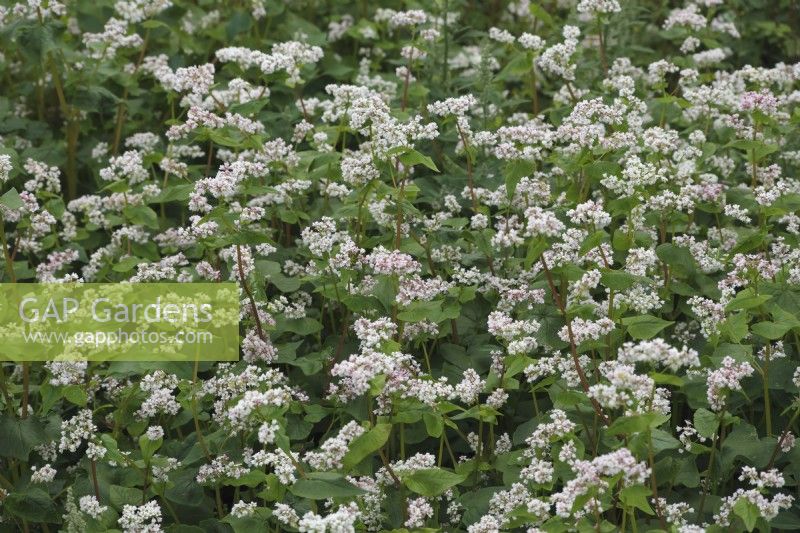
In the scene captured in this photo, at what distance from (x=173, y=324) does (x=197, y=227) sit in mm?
467

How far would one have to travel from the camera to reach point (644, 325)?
4.20m

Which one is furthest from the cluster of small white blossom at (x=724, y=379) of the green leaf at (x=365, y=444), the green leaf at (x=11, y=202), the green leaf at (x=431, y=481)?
the green leaf at (x=11, y=202)

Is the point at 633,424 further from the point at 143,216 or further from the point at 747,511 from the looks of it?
the point at 143,216

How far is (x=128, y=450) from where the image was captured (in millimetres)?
4547

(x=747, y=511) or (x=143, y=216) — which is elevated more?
(x=143, y=216)

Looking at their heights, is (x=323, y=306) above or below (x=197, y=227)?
below

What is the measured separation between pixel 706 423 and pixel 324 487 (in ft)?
4.67

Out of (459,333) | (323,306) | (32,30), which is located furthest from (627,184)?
(32,30)

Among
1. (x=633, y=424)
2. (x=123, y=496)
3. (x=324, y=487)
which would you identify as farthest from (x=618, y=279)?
(x=123, y=496)

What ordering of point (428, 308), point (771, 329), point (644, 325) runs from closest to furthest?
point (771, 329) → point (644, 325) → point (428, 308)

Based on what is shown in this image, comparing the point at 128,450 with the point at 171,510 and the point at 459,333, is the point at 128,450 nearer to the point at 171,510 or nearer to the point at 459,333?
the point at 171,510

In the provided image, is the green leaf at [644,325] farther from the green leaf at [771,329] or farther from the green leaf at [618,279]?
the green leaf at [771,329]

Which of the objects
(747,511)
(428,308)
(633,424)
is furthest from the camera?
(428,308)

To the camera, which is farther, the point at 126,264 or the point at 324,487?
the point at 126,264
